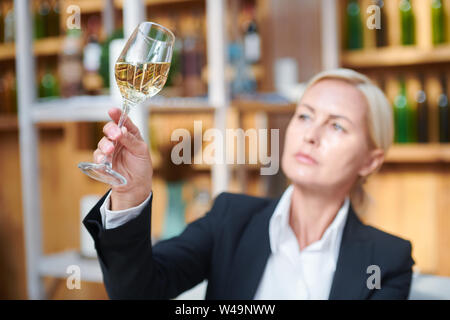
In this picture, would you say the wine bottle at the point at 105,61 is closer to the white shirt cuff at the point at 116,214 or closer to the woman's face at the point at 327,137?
the woman's face at the point at 327,137

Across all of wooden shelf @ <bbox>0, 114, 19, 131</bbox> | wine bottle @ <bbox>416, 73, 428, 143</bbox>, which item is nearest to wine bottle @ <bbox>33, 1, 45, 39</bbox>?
wooden shelf @ <bbox>0, 114, 19, 131</bbox>

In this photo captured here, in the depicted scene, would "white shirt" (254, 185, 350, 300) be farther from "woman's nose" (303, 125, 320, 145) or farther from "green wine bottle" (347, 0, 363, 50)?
"green wine bottle" (347, 0, 363, 50)

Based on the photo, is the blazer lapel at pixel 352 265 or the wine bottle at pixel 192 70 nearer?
the blazer lapel at pixel 352 265

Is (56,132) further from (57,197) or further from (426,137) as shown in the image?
(426,137)

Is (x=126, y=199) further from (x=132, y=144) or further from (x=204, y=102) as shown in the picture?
(x=204, y=102)

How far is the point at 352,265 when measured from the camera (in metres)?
1.09

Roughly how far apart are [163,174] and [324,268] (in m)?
1.57

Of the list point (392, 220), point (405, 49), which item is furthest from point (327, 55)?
point (392, 220)

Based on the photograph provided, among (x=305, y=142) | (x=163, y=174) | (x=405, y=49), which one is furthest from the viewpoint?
(x=163, y=174)

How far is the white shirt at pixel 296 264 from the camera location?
1.11 metres

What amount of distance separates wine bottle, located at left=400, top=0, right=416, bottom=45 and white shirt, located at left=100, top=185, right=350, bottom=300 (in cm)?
155

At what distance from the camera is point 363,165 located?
123 cm

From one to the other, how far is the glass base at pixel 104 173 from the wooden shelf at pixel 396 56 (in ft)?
6.48

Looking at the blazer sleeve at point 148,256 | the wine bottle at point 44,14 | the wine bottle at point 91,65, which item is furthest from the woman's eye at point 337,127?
the wine bottle at point 44,14
